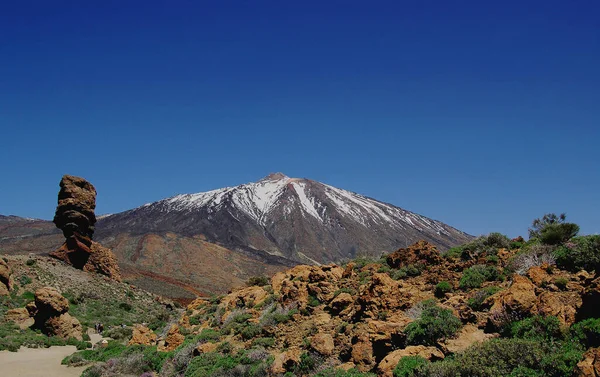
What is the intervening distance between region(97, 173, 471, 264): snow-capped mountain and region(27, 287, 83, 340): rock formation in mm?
77139

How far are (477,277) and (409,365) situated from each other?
4822mm

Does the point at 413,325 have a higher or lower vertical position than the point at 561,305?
lower

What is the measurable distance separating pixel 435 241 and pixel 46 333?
118063mm

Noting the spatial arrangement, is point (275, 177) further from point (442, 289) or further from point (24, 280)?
point (442, 289)

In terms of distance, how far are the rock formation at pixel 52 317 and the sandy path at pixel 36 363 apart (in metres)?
2.77

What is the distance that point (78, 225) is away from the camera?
3628 cm

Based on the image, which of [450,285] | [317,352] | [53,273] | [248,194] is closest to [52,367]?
[317,352]

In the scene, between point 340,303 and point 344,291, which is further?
point 344,291

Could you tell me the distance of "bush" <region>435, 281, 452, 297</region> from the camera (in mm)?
11671

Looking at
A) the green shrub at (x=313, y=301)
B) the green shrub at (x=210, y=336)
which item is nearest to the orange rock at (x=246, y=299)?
the green shrub at (x=210, y=336)

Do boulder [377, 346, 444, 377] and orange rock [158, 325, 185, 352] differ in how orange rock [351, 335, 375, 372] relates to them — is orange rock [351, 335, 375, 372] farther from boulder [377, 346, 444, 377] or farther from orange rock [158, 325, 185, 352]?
orange rock [158, 325, 185, 352]

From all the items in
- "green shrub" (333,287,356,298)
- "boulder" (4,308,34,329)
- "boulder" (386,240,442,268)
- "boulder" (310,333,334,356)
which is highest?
"boulder" (386,240,442,268)

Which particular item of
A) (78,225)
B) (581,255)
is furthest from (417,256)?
(78,225)

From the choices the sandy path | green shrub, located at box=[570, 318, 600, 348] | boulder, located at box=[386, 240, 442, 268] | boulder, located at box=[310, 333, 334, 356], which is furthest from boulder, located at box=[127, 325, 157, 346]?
green shrub, located at box=[570, 318, 600, 348]
